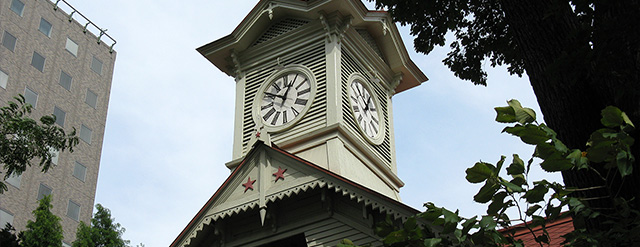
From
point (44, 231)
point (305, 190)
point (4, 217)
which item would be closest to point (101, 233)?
point (44, 231)

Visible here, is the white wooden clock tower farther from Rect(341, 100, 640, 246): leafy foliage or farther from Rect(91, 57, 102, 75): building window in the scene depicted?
Rect(91, 57, 102, 75): building window

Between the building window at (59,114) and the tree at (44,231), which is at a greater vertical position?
the building window at (59,114)

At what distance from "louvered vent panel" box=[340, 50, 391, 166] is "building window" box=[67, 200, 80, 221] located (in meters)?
40.0

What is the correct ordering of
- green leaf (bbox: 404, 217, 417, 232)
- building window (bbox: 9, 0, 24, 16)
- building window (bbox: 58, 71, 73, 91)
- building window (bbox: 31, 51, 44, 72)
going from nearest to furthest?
green leaf (bbox: 404, 217, 417, 232), building window (bbox: 31, 51, 44, 72), building window (bbox: 9, 0, 24, 16), building window (bbox: 58, 71, 73, 91)

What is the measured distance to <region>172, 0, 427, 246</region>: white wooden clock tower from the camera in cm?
1424

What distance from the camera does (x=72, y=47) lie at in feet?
205

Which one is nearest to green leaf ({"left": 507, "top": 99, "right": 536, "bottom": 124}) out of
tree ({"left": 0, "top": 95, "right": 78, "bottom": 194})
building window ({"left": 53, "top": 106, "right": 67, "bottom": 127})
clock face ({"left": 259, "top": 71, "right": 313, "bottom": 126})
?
clock face ({"left": 259, "top": 71, "right": 313, "bottom": 126})

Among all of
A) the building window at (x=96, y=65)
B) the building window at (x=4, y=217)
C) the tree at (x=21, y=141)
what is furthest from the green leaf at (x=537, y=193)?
the building window at (x=96, y=65)

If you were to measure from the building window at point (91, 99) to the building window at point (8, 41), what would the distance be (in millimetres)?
7193

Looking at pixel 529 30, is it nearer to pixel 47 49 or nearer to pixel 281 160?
pixel 281 160

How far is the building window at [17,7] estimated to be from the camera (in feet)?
193

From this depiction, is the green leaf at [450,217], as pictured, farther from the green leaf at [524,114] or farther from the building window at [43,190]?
the building window at [43,190]

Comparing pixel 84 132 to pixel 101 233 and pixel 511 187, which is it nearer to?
pixel 101 233

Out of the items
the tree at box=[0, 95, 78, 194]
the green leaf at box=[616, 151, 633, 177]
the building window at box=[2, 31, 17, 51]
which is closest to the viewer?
the green leaf at box=[616, 151, 633, 177]
